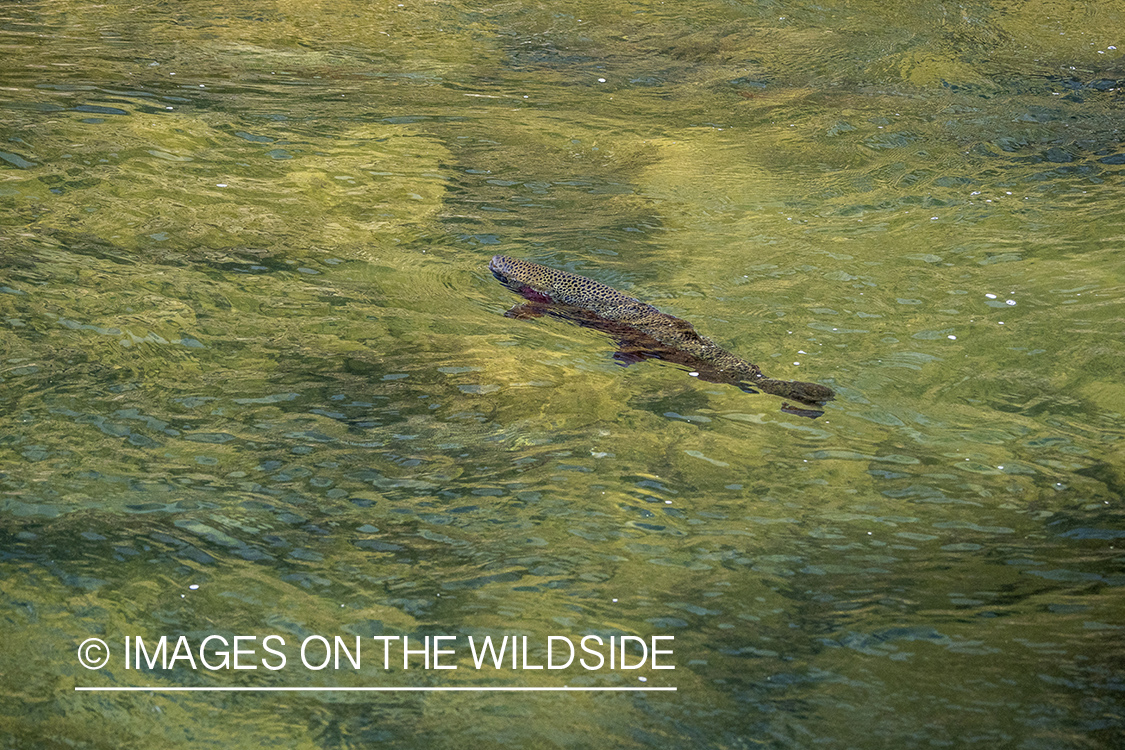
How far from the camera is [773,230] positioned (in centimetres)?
841

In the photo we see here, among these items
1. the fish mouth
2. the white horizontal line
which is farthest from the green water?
the fish mouth

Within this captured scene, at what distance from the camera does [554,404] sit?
19.4 ft

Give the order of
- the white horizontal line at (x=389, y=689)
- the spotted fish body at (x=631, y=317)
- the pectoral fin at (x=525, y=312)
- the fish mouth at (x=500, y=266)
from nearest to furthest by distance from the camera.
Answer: the white horizontal line at (x=389, y=689), the spotted fish body at (x=631, y=317), the pectoral fin at (x=525, y=312), the fish mouth at (x=500, y=266)

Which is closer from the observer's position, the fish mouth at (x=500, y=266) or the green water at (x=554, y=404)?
the green water at (x=554, y=404)

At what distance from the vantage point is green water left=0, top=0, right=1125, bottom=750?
3.99 meters

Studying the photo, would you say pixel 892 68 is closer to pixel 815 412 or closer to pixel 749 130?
pixel 749 130

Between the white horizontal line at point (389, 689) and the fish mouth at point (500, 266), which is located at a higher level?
the fish mouth at point (500, 266)

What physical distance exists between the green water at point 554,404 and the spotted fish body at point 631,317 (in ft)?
0.57

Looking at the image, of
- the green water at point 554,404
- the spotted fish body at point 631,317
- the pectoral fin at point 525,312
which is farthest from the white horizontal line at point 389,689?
the pectoral fin at point 525,312

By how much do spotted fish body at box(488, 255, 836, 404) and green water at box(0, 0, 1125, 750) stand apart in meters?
0.17

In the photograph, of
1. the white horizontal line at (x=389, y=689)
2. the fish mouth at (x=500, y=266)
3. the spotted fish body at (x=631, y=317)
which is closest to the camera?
the white horizontal line at (x=389, y=689)

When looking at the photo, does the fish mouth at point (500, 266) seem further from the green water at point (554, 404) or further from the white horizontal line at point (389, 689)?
the white horizontal line at point (389, 689)

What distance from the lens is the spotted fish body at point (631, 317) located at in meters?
5.86

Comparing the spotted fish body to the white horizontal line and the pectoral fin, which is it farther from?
the white horizontal line
